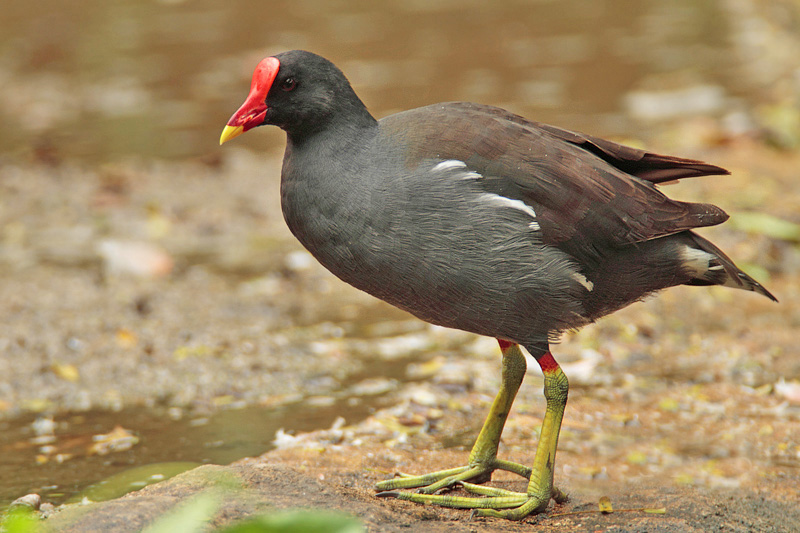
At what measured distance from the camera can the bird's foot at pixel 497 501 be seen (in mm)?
3195

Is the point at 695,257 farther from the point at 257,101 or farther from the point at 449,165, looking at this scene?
the point at 257,101

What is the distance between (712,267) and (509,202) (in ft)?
3.01

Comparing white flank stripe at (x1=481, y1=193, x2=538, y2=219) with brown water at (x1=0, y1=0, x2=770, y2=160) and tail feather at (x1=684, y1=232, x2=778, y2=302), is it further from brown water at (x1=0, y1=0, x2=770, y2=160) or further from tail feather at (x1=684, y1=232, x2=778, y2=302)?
brown water at (x1=0, y1=0, x2=770, y2=160)

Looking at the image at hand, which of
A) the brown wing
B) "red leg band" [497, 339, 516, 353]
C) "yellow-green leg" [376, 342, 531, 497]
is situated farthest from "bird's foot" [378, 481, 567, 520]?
the brown wing

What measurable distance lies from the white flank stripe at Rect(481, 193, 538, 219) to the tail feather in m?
0.70

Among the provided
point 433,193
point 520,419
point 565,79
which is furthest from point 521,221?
point 565,79

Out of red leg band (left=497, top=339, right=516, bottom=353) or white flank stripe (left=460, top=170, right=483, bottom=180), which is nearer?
white flank stripe (left=460, top=170, right=483, bottom=180)

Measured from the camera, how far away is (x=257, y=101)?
3.30m

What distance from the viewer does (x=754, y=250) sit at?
6.09 m

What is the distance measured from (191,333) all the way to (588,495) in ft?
8.71

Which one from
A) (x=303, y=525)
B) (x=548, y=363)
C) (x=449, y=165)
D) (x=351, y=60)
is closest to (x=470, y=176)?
(x=449, y=165)

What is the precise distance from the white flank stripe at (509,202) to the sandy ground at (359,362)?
1.10 metres

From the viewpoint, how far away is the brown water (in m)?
8.95

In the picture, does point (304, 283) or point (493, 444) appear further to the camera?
point (304, 283)
